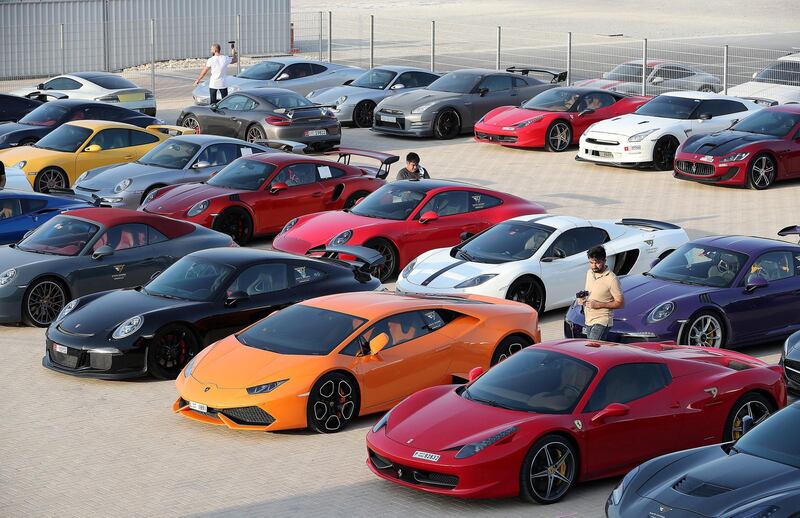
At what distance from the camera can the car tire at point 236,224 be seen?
2111 cm

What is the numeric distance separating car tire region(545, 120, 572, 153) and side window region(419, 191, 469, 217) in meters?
9.67

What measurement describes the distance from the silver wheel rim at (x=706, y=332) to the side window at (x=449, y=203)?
5.28 m

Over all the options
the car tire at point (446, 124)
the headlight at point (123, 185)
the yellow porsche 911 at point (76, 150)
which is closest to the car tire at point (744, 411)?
the headlight at point (123, 185)

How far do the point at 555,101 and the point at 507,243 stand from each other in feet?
40.8

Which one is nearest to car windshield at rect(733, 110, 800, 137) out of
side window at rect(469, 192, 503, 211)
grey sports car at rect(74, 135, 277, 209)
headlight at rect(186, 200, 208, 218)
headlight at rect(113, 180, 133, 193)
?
side window at rect(469, 192, 503, 211)

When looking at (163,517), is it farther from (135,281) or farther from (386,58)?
(386,58)

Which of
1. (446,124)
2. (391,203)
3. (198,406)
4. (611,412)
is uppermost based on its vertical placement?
(446,124)

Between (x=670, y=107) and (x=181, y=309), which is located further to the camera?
(x=670, y=107)

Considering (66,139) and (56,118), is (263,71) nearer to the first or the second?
(56,118)

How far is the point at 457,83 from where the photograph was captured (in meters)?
31.5

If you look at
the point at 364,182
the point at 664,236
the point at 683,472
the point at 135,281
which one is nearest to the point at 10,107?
the point at 364,182

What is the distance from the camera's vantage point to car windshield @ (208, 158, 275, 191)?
71.1 feet

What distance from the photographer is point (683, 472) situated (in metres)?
9.88

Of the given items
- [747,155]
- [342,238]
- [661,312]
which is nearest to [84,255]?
[342,238]
